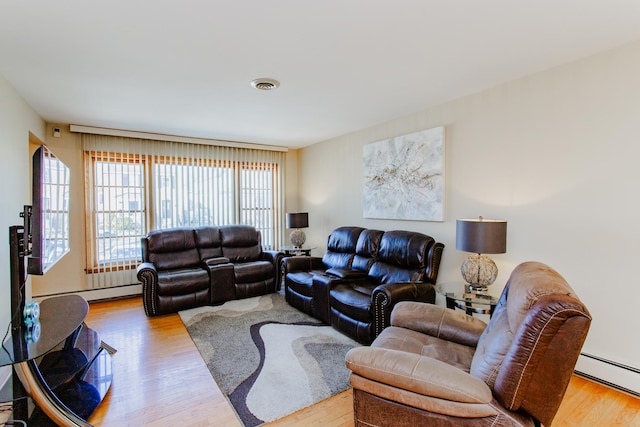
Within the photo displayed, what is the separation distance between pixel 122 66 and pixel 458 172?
312cm

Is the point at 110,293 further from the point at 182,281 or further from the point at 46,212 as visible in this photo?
the point at 46,212

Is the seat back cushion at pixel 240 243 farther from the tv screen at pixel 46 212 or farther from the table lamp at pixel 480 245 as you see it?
the table lamp at pixel 480 245

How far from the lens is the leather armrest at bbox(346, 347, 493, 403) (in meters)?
1.36

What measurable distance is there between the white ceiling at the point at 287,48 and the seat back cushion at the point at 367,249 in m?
1.48

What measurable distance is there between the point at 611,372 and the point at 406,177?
241 cm

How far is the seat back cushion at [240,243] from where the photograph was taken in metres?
4.97

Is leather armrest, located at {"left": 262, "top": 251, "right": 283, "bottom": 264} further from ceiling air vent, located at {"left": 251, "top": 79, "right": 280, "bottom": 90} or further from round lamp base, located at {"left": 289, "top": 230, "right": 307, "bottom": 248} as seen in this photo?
ceiling air vent, located at {"left": 251, "top": 79, "right": 280, "bottom": 90}

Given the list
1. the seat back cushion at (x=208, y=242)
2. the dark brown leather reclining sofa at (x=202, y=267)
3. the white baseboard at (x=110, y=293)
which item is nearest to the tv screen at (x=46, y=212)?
the dark brown leather reclining sofa at (x=202, y=267)

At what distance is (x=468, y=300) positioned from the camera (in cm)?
252

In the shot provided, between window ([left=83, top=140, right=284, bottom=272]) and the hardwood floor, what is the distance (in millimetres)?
2148

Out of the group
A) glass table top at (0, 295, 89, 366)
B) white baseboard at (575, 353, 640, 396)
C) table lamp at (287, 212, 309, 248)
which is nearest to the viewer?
glass table top at (0, 295, 89, 366)

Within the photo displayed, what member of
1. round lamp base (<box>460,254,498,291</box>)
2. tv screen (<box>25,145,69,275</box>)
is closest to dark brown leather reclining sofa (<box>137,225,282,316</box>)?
tv screen (<box>25,145,69,275</box>)

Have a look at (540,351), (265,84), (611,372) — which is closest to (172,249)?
(265,84)

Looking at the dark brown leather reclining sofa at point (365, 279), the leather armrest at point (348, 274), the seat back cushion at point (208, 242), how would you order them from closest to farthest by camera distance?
the dark brown leather reclining sofa at point (365, 279) < the leather armrest at point (348, 274) < the seat back cushion at point (208, 242)
